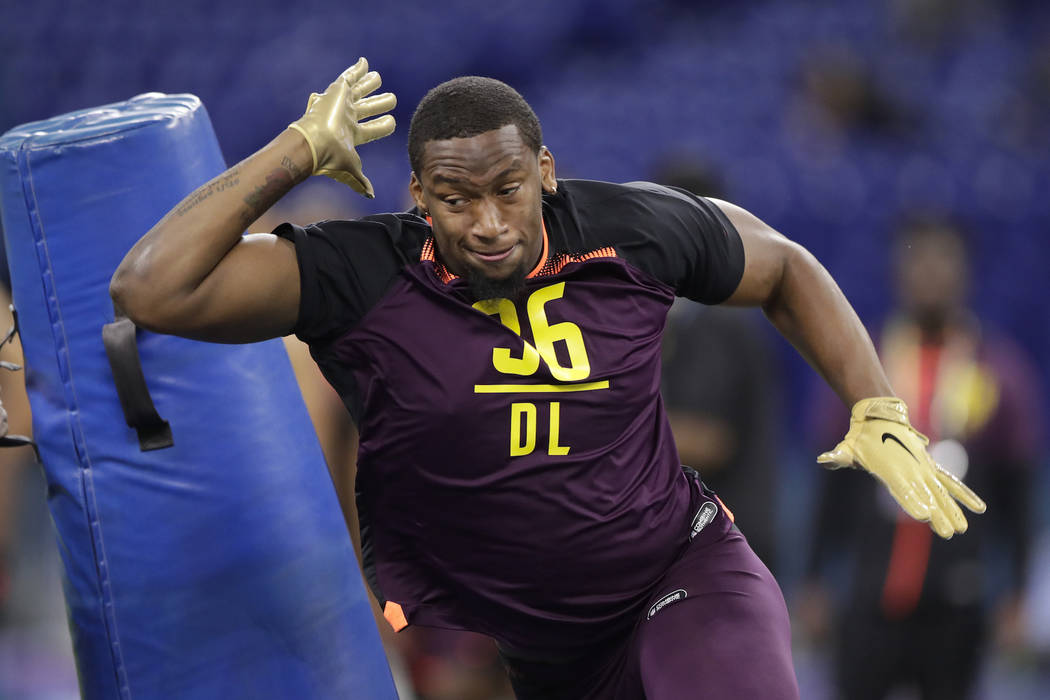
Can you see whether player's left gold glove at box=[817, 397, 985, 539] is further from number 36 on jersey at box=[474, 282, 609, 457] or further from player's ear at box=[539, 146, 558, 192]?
player's ear at box=[539, 146, 558, 192]

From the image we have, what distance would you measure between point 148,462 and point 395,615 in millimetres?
586

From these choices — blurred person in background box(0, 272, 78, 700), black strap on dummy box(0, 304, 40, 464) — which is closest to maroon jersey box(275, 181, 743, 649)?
black strap on dummy box(0, 304, 40, 464)

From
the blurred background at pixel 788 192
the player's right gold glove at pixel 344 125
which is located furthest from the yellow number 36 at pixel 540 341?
the blurred background at pixel 788 192

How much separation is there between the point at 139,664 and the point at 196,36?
6.22 meters

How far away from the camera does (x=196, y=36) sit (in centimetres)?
800

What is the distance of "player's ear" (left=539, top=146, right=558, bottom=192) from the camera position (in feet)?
7.41

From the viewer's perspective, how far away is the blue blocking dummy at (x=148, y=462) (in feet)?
8.09

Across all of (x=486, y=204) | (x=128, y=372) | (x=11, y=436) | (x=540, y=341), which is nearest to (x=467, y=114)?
(x=486, y=204)

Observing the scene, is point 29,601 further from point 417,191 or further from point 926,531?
point 417,191

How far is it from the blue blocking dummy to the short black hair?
0.60 metres

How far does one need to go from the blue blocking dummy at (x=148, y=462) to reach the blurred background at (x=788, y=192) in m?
0.76

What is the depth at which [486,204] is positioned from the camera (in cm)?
212

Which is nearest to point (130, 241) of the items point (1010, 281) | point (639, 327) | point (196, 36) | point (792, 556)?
point (639, 327)

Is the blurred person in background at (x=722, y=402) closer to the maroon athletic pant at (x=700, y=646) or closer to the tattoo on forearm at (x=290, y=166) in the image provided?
the maroon athletic pant at (x=700, y=646)
